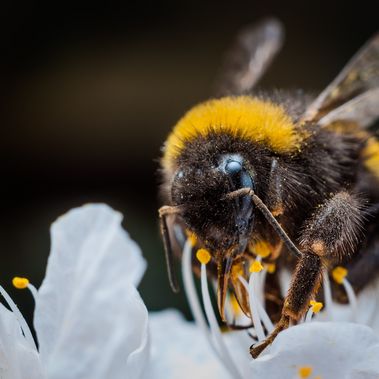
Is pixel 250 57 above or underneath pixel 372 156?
above

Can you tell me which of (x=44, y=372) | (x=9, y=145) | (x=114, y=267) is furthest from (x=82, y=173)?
(x=44, y=372)

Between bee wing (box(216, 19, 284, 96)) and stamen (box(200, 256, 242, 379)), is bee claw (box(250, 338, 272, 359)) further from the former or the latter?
bee wing (box(216, 19, 284, 96))

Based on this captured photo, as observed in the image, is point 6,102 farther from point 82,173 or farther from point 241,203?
point 241,203

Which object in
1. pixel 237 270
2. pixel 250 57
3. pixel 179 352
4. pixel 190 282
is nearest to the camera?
pixel 237 270

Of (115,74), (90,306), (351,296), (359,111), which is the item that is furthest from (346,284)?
(115,74)

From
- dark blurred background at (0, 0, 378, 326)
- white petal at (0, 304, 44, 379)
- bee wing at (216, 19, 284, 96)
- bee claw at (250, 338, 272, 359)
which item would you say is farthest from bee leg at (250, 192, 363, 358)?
dark blurred background at (0, 0, 378, 326)

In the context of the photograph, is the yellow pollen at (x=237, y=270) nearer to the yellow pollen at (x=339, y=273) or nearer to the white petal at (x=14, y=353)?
the yellow pollen at (x=339, y=273)

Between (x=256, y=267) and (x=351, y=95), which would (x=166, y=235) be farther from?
(x=351, y=95)
